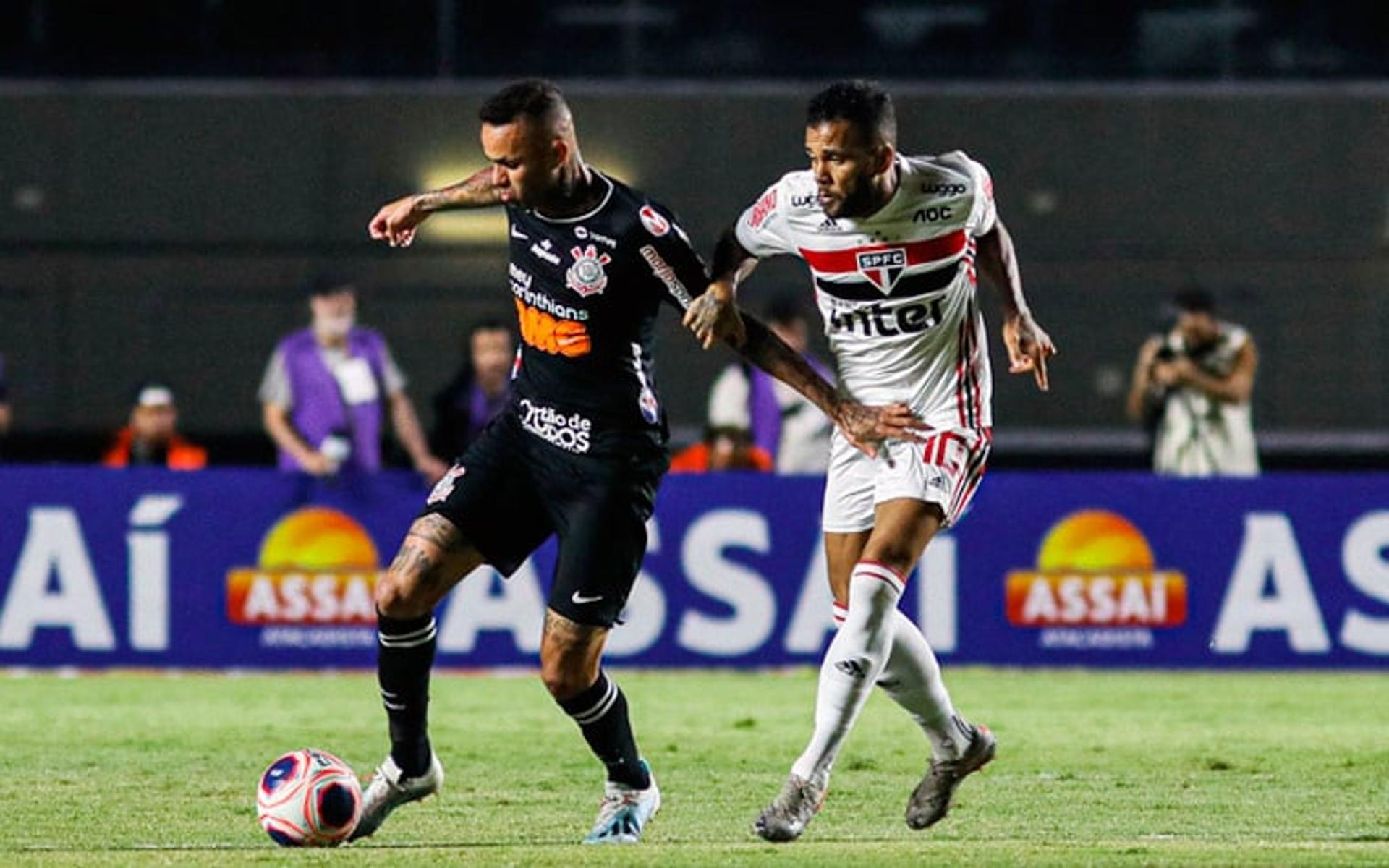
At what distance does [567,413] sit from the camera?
8414 millimetres

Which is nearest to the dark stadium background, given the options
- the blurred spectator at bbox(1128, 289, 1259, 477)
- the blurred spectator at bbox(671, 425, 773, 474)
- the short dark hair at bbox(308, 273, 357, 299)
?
the blurred spectator at bbox(1128, 289, 1259, 477)

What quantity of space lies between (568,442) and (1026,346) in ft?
4.71

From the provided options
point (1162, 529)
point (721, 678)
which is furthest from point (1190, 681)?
point (721, 678)

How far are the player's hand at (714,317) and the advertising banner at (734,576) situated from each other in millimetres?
6445

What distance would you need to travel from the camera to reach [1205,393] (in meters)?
16.2

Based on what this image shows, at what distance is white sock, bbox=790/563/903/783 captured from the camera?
8281 millimetres

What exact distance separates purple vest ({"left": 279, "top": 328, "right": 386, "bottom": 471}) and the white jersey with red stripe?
7036 millimetres

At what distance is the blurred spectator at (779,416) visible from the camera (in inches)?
615

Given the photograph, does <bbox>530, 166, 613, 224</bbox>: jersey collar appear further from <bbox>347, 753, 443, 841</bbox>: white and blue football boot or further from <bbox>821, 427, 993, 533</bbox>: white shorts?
<bbox>347, 753, 443, 841</bbox>: white and blue football boot

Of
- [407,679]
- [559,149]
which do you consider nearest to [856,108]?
[559,149]

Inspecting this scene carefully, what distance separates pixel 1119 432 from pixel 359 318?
5.94 meters

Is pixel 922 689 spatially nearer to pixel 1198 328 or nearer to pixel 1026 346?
pixel 1026 346

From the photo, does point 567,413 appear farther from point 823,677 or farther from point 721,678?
point 721,678

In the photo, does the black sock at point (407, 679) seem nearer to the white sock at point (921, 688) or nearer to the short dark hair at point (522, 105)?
the white sock at point (921, 688)
